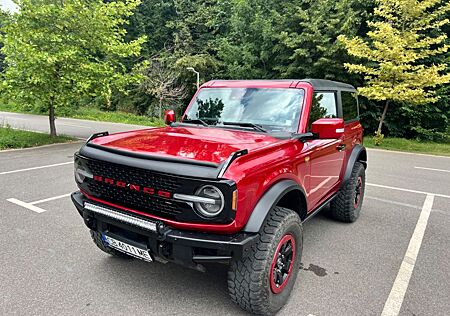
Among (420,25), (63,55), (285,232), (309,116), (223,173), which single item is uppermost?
(420,25)

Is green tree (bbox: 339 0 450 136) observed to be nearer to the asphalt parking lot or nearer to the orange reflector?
the asphalt parking lot

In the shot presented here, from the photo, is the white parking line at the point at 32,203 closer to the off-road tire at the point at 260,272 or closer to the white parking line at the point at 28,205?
the white parking line at the point at 28,205

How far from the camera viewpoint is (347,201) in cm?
423

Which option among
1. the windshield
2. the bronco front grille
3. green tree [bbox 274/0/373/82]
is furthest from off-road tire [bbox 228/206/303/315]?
green tree [bbox 274/0/373/82]

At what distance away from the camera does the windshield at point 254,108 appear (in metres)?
3.18

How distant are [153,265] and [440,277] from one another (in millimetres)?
2824

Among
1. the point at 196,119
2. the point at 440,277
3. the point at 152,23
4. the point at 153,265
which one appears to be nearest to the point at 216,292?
the point at 153,265

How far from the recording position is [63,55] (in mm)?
9359

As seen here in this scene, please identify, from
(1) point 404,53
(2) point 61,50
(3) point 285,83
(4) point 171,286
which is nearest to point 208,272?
(4) point 171,286

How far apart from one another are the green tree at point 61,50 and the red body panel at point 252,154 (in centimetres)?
790

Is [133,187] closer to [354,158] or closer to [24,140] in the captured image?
[354,158]

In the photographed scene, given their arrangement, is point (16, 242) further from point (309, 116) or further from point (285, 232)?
point (309, 116)

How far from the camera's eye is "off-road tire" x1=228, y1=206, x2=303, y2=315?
224 cm

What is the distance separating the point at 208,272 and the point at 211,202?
52.4 inches
